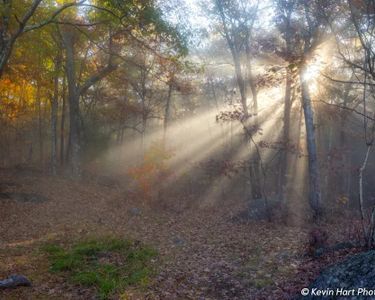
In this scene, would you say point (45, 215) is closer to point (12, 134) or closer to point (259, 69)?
point (259, 69)

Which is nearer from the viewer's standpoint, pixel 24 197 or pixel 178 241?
pixel 178 241

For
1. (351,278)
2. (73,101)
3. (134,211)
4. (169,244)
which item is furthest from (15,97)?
(351,278)

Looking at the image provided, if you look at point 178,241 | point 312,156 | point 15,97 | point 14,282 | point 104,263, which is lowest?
point 178,241

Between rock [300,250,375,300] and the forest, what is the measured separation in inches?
0.8

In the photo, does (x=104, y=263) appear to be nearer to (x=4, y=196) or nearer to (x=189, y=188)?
(x=4, y=196)

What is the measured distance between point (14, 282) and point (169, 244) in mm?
4689

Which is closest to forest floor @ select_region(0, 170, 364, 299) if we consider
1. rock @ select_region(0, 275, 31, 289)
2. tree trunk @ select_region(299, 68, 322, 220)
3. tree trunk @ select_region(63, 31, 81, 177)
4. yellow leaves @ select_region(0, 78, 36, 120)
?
rock @ select_region(0, 275, 31, 289)

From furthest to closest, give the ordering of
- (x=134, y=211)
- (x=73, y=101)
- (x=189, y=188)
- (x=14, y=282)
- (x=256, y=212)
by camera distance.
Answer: (x=189, y=188) < (x=73, y=101) < (x=134, y=211) < (x=256, y=212) < (x=14, y=282)

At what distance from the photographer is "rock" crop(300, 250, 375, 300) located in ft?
15.4

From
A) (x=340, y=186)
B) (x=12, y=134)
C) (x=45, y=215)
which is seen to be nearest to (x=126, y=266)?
(x=45, y=215)

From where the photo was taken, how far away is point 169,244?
10.7 m

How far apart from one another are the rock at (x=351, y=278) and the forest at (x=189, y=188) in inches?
0.8

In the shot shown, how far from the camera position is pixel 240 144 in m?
27.7

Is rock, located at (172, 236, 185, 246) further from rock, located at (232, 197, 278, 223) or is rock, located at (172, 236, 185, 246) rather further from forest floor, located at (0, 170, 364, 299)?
rock, located at (232, 197, 278, 223)
